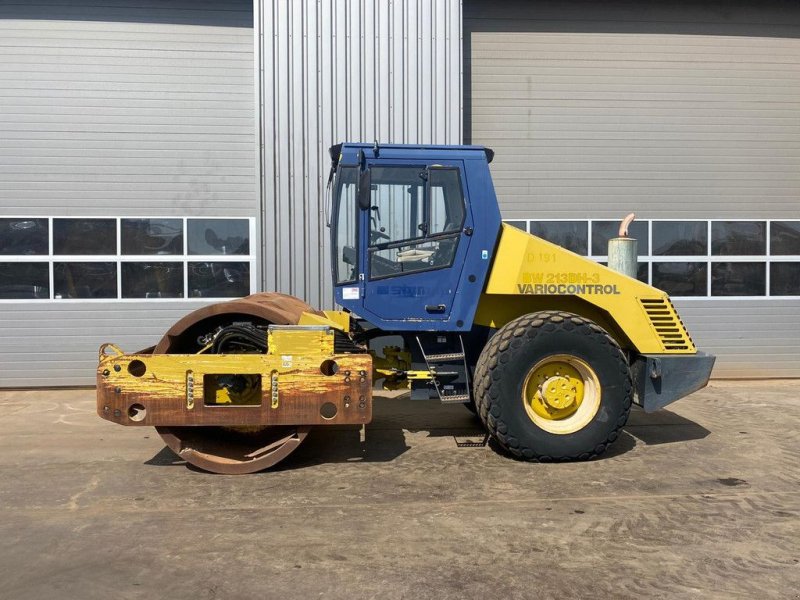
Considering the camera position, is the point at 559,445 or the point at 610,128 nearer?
the point at 559,445

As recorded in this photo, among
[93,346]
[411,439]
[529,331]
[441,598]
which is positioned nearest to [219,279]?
[93,346]

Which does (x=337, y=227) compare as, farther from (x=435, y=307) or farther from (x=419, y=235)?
(x=435, y=307)

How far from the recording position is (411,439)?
20.6ft

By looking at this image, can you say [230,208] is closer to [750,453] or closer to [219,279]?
[219,279]

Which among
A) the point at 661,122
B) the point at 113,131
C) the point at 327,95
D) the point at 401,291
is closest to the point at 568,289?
the point at 401,291

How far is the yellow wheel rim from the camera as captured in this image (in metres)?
5.45

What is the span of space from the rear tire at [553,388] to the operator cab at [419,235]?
20.0 inches

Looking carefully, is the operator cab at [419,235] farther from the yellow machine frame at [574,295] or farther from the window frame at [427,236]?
the yellow machine frame at [574,295]

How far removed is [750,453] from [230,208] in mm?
7053

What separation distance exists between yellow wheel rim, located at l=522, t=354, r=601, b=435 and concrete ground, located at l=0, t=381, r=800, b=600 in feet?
1.25

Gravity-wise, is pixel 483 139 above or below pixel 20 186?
above

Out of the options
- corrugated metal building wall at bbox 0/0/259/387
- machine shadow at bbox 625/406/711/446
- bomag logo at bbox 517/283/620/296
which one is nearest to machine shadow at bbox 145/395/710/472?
machine shadow at bbox 625/406/711/446

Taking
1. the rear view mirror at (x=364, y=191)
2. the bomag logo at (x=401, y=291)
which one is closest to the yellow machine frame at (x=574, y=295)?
the bomag logo at (x=401, y=291)

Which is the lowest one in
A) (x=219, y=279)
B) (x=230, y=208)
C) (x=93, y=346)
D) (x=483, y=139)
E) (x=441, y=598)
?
(x=441, y=598)
